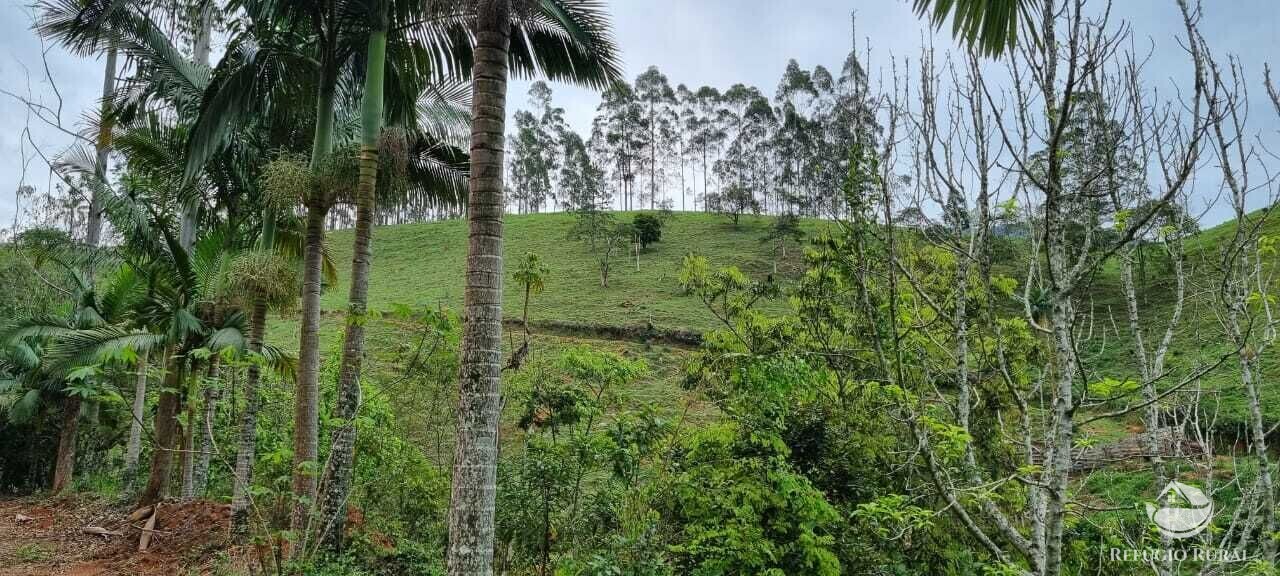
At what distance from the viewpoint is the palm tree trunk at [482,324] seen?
186 inches

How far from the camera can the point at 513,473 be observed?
7.79 metres

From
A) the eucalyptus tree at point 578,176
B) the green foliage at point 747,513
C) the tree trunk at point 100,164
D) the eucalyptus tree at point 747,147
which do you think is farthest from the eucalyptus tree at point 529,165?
the green foliage at point 747,513

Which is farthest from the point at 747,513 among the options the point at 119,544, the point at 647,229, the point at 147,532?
the point at 647,229

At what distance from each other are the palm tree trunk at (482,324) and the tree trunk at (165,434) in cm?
841

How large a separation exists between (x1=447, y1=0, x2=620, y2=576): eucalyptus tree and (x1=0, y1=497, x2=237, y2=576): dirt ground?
3.94 m

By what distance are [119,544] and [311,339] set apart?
5.68 m

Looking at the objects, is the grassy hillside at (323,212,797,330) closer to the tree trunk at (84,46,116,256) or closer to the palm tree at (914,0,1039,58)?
the tree trunk at (84,46,116,256)

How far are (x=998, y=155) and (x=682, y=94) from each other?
206 feet

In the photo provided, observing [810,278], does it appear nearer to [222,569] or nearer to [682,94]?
[222,569]

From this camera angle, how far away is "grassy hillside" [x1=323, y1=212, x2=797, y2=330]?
107 ft

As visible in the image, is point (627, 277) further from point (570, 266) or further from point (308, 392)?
point (308, 392)

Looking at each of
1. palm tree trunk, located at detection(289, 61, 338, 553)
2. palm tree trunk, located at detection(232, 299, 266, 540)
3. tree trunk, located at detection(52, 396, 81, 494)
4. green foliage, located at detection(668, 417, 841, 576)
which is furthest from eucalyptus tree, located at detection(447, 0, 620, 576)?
tree trunk, located at detection(52, 396, 81, 494)

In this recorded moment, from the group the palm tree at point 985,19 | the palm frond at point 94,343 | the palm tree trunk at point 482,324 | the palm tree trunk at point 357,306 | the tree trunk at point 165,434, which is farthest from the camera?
the tree trunk at point 165,434

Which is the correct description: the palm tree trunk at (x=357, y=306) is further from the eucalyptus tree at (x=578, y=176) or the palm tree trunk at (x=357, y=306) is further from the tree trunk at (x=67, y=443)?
the eucalyptus tree at (x=578, y=176)
